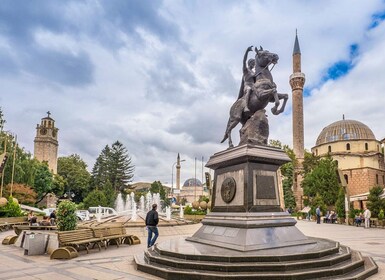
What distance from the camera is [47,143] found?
241 feet

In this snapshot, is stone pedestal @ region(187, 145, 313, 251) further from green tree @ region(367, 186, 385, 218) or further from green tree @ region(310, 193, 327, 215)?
green tree @ region(310, 193, 327, 215)

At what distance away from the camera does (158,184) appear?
8394cm

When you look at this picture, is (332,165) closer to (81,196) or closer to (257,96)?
(257,96)

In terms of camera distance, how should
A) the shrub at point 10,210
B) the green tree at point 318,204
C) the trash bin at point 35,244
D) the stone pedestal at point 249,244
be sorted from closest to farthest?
1. the stone pedestal at point 249,244
2. the trash bin at point 35,244
3. the shrub at point 10,210
4. the green tree at point 318,204

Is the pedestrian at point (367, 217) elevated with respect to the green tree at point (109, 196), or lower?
lower

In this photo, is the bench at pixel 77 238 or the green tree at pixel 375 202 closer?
the bench at pixel 77 238

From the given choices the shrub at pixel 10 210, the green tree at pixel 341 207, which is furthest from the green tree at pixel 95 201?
the green tree at pixel 341 207

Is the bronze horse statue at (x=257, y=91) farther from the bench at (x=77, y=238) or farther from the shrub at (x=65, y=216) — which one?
the shrub at (x=65, y=216)

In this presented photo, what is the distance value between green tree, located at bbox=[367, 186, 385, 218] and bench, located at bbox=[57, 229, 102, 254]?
2311 centimetres

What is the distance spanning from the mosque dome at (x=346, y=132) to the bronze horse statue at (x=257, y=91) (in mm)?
54158

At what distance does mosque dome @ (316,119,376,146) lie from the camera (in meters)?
58.9

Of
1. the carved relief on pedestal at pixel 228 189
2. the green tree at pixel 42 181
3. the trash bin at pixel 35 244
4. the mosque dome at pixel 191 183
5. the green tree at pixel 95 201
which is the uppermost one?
the mosque dome at pixel 191 183

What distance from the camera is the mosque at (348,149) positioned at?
2124 inches

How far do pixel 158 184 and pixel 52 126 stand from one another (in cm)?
2866
